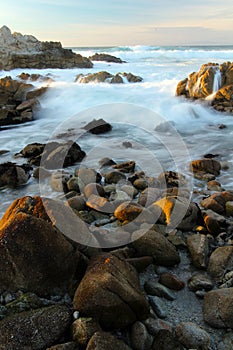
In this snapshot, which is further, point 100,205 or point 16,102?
point 16,102

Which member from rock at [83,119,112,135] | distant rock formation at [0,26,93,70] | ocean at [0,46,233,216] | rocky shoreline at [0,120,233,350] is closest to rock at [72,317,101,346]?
rocky shoreline at [0,120,233,350]

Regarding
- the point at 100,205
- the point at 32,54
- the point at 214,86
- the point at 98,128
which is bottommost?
the point at 100,205

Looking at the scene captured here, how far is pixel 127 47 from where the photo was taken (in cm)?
5259

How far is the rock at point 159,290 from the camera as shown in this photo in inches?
104

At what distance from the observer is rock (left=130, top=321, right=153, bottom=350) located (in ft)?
7.00

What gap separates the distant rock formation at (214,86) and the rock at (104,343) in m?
10.4

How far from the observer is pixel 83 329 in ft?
6.84

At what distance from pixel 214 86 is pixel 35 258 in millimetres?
11338

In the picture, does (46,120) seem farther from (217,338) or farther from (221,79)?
(217,338)

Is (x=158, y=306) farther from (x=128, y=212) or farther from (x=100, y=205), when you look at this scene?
(x=100, y=205)

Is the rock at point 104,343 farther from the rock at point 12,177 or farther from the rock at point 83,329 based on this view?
the rock at point 12,177

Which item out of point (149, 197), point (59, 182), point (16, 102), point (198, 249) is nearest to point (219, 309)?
point (198, 249)

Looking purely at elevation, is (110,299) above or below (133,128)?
below

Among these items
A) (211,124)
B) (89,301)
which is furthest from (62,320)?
(211,124)
